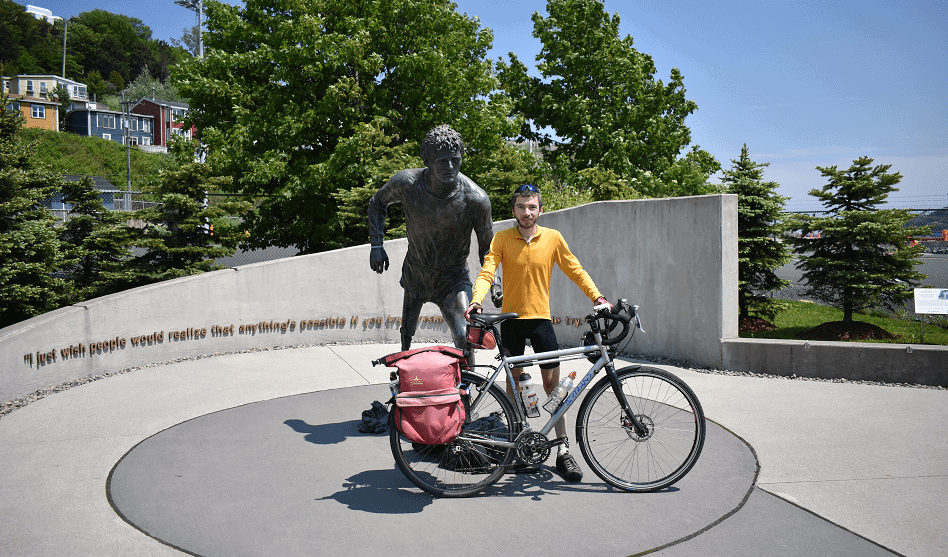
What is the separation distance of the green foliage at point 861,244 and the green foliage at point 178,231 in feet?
29.0

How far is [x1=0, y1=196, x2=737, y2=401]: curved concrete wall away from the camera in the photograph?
23.2 feet

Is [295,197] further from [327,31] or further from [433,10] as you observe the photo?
[433,10]

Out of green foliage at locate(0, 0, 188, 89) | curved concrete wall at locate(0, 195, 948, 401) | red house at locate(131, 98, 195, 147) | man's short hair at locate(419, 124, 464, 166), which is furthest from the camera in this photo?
green foliage at locate(0, 0, 188, 89)

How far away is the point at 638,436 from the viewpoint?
4105mm

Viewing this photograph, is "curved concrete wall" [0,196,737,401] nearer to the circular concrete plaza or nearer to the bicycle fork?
the circular concrete plaza

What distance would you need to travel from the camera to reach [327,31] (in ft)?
54.5

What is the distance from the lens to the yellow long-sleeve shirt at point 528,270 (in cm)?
438

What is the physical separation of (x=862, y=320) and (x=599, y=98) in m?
14.2

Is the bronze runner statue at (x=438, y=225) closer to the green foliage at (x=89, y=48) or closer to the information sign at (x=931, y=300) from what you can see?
the information sign at (x=931, y=300)

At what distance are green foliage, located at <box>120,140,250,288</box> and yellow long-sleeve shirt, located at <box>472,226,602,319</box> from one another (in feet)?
24.7

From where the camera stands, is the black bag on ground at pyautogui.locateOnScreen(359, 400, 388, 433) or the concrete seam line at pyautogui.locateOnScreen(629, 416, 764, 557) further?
the black bag on ground at pyautogui.locateOnScreen(359, 400, 388, 433)

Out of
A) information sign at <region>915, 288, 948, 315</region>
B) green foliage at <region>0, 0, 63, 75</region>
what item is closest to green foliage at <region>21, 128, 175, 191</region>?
green foliage at <region>0, 0, 63, 75</region>

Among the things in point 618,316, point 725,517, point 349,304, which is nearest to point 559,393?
point 618,316

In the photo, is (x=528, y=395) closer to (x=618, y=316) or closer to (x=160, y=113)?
(x=618, y=316)
